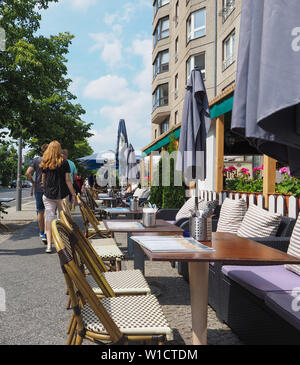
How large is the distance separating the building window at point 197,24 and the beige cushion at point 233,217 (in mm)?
18719

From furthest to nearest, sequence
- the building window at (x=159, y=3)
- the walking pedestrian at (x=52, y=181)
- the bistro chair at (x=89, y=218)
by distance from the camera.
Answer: the building window at (x=159, y=3) → the walking pedestrian at (x=52, y=181) → the bistro chair at (x=89, y=218)

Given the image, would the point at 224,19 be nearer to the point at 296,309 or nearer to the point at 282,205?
the point at 282,205

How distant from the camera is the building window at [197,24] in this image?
21.8 meters

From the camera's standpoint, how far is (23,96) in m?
9.05

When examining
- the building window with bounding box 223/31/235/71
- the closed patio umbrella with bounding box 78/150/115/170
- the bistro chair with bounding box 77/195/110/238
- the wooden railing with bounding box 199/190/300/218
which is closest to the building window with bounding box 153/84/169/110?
the building window with bounding box 223/31/235/71

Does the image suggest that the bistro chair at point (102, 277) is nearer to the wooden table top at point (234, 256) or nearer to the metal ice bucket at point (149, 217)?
the wooden table top at point (234, 256)

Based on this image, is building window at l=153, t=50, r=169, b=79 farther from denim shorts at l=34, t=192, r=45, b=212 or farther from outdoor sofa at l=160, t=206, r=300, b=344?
outdoor sofa at l=160, t=206, r=300, b=344

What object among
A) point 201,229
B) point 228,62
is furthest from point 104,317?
point 228,62

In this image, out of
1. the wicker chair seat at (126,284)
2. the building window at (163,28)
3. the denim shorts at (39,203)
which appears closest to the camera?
the wicker chair seat at (126,284)

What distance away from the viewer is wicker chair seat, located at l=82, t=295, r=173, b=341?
2.09 m

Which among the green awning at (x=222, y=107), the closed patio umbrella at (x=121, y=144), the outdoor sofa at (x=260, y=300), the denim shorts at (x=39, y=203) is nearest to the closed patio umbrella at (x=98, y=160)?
the closed patio umbrella at (x=121, y=144)

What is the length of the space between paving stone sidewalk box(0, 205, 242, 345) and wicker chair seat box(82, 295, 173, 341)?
0.82 m

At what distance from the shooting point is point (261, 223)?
4352mm

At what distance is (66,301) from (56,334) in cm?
93
